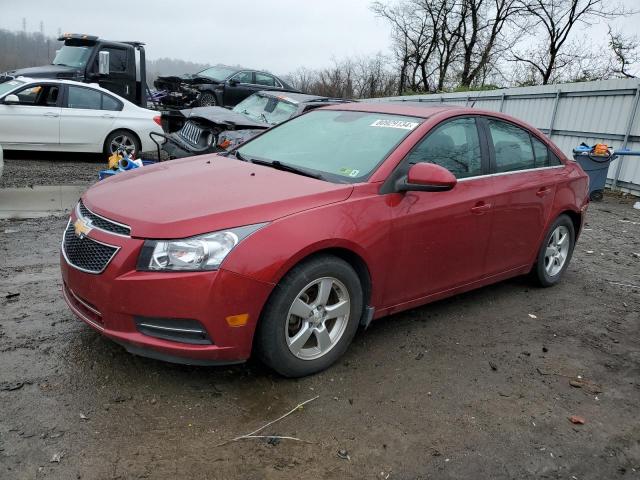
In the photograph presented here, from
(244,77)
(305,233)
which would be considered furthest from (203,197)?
(244,77)

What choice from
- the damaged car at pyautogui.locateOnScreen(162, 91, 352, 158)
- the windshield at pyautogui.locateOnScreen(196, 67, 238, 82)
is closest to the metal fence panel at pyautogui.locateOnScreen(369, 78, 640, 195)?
the damaged car at pyautogui.locateOnScreen(162, 91, 352, 158)

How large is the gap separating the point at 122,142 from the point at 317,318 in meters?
8.79

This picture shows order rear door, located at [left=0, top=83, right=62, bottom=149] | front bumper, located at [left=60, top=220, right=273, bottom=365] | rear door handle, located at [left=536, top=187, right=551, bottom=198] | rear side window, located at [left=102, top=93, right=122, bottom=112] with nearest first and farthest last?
1. front bumper, located at [left=60, top=220, right=273, bottom=365]
2. rear door handle, located at [left=536, top=187, right=551, bottom=198]
3. rear door, located at [left=0, top=83, right=62, bottom=149]
4. rear side window, located at [left=102, top=93, right=122, bottom=112]

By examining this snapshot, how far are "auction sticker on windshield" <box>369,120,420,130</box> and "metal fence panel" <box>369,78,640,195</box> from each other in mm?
8775

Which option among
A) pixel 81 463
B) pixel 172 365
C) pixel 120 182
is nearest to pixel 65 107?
pixel 120 182

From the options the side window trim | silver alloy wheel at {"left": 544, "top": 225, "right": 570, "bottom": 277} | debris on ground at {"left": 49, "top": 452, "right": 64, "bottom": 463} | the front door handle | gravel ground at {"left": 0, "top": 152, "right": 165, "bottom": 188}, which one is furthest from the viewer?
gravel ground at {"left": 0, "top": 152, "right": 165, "bottom": 188}

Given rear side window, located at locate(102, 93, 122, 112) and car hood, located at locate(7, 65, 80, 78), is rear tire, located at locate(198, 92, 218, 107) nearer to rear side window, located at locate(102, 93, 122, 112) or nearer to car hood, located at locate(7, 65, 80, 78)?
car hood, located at locate(7, 65, 80, 78)

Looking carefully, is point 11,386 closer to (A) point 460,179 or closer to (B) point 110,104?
(A) point 460,179

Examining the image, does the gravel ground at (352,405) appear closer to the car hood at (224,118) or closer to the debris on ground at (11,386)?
the debris on ground at (11,386)

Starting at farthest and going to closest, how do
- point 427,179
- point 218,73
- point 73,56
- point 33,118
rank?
1. point 218,73
2. point 73,56
3. point 33,118
4. point 427,179

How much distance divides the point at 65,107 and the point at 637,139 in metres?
10.9

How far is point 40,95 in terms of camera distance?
389 inches

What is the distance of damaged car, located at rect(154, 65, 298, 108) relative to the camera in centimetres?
1742

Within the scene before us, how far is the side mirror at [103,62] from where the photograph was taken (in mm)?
12852
